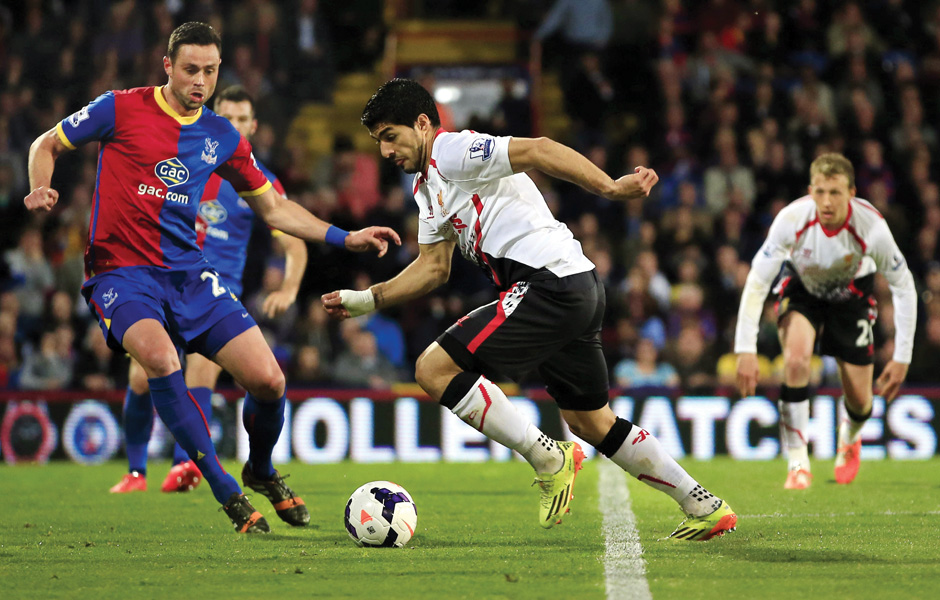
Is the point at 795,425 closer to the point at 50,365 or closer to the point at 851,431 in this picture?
the point at 851,431

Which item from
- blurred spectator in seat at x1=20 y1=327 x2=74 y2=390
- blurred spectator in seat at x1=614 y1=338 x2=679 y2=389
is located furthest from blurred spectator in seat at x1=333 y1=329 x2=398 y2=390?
blurred spectator in seat at x1=20 y1=327 x2=74 y2=390

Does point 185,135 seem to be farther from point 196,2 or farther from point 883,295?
point 196,2

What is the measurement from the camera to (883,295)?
12.8 meters

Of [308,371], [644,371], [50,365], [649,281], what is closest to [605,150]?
[649,281]

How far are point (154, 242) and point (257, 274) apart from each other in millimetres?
7821

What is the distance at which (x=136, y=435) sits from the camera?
26.8 feet

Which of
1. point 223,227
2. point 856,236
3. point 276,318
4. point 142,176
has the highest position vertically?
point 142,176

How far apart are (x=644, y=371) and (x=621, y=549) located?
24.1 ft

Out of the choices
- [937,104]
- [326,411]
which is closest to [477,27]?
[937,104]

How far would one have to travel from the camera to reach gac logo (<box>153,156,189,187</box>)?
19.5 feet

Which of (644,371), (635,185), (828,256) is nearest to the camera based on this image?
(635,185)

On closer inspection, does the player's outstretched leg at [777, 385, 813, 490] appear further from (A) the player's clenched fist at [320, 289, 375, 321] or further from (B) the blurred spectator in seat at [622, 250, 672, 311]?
(B) the blurred spectator in seat at [622, 250, 672, 311]

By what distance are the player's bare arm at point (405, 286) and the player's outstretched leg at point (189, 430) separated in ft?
2.71

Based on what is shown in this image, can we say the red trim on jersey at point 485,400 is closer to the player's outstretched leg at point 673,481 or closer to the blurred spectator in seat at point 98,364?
the player's outstretched leg at point 673,481
